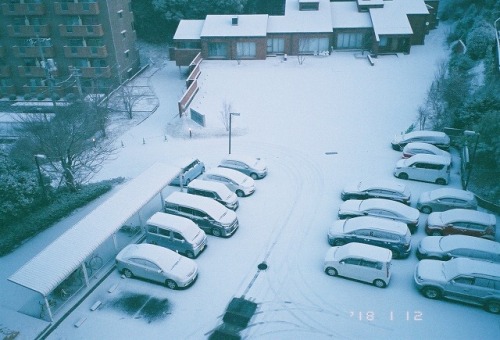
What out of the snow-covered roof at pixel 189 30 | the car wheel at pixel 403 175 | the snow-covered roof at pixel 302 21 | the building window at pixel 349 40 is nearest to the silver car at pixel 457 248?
the car wheel at pixel 403 175

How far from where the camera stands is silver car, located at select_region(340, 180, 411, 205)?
77.5 feet

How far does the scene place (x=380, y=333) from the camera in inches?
643

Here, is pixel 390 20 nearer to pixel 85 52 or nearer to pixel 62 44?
Answer: pixel 85 52

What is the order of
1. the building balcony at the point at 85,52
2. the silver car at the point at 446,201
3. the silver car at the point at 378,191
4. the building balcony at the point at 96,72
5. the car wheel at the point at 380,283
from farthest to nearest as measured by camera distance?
the building balcony at the point at 96,72 → the building balcony at the point at 85,52 → the silver car at the point at 378,191 → the silver car at the point at 446,201 → the car wheel at the point at 380,283

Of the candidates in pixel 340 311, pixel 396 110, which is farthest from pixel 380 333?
pixel 396 110

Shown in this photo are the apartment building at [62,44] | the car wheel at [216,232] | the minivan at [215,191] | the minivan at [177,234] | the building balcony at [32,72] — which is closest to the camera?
the minivan at [177,234]

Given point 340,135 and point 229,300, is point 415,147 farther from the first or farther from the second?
point 229,300

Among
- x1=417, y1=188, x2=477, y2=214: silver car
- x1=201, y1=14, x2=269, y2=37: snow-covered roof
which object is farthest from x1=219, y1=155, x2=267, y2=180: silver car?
x1=201, y1=14, x2=269, y2=37: snow-covered roof

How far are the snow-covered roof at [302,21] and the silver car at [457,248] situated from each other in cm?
3415

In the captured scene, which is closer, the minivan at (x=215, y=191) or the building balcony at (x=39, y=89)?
the minivan at (x=215, y=191)

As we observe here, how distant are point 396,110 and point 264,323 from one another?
24.8m

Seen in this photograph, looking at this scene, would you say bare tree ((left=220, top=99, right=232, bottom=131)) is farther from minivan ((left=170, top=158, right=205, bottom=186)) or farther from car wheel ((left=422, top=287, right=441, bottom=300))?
car wheel ((left=422, top=287, right=441, bottom=300))

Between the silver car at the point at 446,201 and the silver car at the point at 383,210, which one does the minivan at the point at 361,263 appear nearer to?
the silver car at the point at 383,210

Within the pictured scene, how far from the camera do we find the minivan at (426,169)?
25.7m
